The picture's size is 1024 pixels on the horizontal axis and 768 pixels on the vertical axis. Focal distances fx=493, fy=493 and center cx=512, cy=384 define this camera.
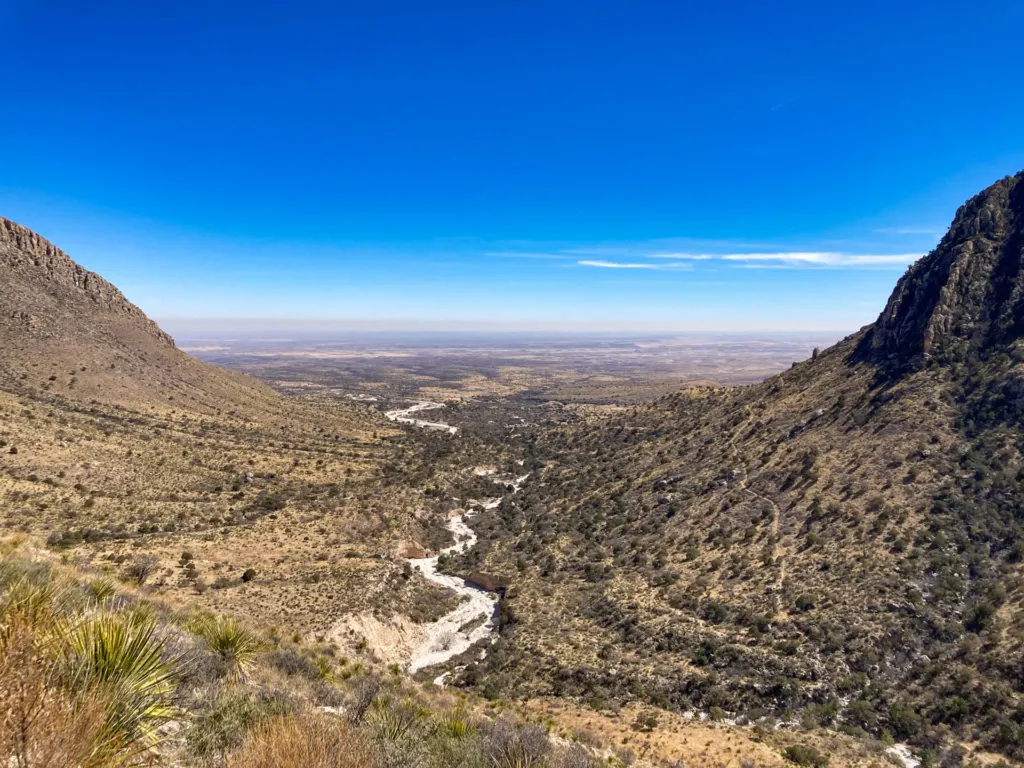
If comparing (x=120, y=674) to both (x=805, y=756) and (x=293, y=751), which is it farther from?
(x=805, y=756)

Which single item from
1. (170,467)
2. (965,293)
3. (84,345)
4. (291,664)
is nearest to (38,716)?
(291,664)

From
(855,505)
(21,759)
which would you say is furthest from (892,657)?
(21,759)

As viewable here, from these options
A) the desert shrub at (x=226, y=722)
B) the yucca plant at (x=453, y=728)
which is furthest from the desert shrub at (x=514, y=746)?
the desert shrub at (x=226, y=722)

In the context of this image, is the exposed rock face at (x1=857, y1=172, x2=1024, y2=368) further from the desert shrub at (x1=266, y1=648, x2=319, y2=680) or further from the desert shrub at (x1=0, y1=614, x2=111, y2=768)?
the desert shrub at (x1=0, y1=614, x2=111, y2=768)

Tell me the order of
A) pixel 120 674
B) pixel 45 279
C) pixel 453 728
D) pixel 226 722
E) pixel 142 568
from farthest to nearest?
pixel 45 279
pixel 142 568
pixel 453 728
pixel 226 722
pixel 120 674

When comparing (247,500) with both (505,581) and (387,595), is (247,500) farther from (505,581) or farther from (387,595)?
(505,581)
